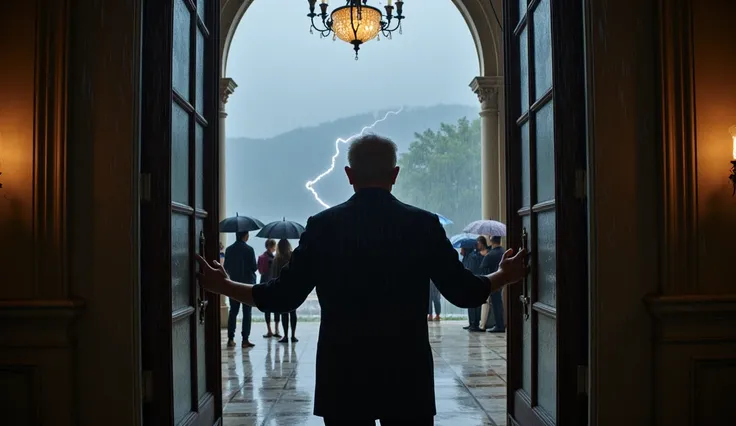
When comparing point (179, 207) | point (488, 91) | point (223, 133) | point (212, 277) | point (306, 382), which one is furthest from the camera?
point (488, 91)

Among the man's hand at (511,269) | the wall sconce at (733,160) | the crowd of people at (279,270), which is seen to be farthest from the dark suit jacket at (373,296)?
Result: the crowd of people at (279,270)

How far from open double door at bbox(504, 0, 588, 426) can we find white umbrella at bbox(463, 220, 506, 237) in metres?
5.17

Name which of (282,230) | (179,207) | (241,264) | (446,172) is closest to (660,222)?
(179,207)

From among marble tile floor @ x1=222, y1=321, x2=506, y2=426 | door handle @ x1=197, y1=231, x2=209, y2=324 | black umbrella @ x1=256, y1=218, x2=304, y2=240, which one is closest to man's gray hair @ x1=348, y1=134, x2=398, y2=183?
door handle @ x1=197, y1=231, x2=209, y2=324

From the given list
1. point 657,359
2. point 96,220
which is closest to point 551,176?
point 657,359

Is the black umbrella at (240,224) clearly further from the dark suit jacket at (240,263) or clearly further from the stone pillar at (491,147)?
the stone pillar at (491,147)

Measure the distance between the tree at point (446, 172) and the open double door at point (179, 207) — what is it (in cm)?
1607

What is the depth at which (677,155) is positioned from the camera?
263 centimetres

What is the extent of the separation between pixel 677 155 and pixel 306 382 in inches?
158

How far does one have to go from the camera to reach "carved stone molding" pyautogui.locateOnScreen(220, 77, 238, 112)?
9.30 m

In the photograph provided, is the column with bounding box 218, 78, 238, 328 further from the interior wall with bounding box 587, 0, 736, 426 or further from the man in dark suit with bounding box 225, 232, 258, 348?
the interior wall with bounding box 587, 0, 736, 426

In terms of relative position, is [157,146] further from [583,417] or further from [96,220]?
[583,417]

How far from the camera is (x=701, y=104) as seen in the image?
2.66 metres

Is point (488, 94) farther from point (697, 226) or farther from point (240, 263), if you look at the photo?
point (697, 226)
